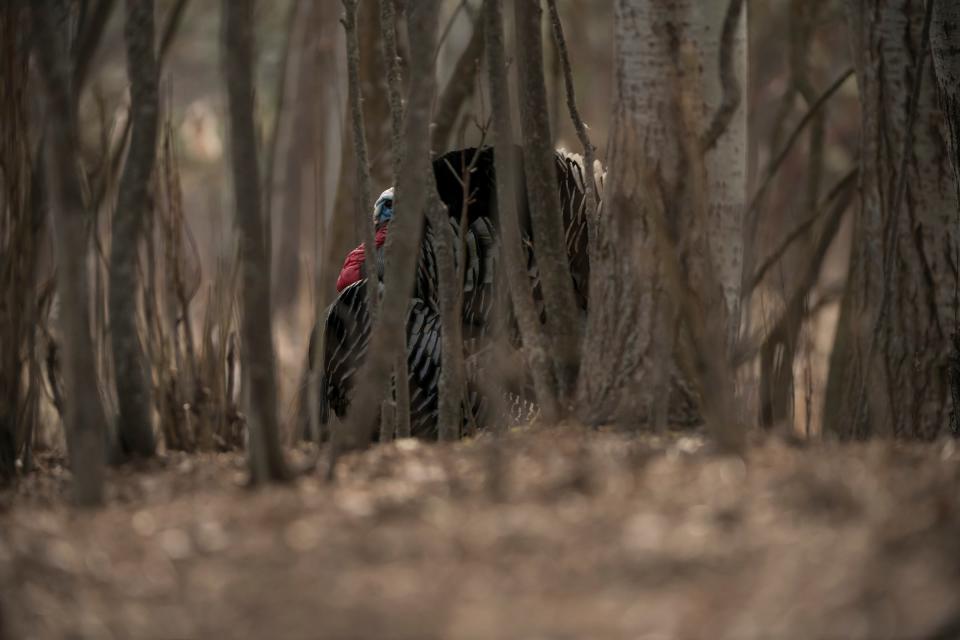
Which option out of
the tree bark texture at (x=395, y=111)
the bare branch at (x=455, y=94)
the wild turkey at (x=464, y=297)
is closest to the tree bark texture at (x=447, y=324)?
the tree bark texture at (x=395, y=111)

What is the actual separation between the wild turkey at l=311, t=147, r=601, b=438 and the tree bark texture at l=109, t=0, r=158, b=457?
136 centimetres

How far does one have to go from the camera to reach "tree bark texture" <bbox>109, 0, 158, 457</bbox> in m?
3.06

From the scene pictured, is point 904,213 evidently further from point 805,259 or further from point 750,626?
point 750,626

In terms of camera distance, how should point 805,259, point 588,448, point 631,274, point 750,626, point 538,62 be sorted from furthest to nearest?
point 805,259 → point 538,62 → point 631,274 → point 588,448 → point 750,626

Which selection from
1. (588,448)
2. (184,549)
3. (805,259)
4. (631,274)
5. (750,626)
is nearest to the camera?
(750,626)

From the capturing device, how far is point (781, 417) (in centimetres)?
478

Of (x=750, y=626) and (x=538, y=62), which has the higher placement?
(x=538, y=62)

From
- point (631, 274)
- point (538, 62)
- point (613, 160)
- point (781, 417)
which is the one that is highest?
point (538, 62)

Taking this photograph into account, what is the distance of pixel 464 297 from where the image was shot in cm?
467

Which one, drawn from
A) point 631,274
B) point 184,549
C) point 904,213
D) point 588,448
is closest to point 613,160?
point 631,274

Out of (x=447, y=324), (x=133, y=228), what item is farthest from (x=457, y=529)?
(x=447, y=324)

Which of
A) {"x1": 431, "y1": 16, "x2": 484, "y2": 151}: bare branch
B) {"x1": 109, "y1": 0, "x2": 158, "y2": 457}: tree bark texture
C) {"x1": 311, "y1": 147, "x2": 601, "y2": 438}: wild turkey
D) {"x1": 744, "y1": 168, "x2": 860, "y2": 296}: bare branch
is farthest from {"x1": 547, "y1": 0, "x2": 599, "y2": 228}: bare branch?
{"x1": 431, "y1": 16, "x2": 484, "y2": 151}: bare branch

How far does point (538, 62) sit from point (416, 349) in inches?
52.9

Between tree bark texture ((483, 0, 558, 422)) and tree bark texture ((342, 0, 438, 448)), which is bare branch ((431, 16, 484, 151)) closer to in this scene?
tree bark texture ((483, 0, 558, 422))
